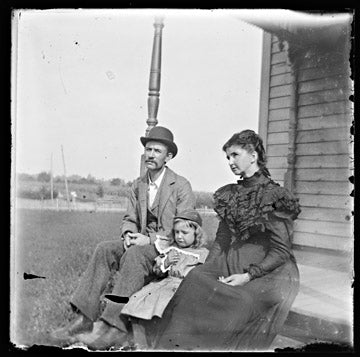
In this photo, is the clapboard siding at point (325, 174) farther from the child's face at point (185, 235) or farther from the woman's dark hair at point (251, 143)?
the child's face at point (185, 235)

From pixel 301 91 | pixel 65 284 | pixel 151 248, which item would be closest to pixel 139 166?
pixel 151 248

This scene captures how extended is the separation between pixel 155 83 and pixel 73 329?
5.56 feet

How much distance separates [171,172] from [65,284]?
3.40 feet

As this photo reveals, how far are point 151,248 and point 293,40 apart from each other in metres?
1.63

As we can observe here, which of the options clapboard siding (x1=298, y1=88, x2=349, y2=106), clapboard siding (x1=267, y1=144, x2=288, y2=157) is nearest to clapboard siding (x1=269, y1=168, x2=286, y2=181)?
clapboard siding (x1=267, y1=144, x2=288, y2=157)

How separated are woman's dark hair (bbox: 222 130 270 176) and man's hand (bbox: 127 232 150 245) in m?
0.79

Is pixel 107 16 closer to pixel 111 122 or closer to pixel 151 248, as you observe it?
pixel 111 122

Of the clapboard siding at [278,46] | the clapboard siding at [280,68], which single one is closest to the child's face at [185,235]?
the clapboard siding at [280,68]

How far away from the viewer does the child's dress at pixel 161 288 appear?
8.57 ft

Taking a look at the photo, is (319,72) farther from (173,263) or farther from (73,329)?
(73,329)

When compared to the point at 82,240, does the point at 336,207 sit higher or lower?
higher

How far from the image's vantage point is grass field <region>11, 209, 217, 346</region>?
287cm
